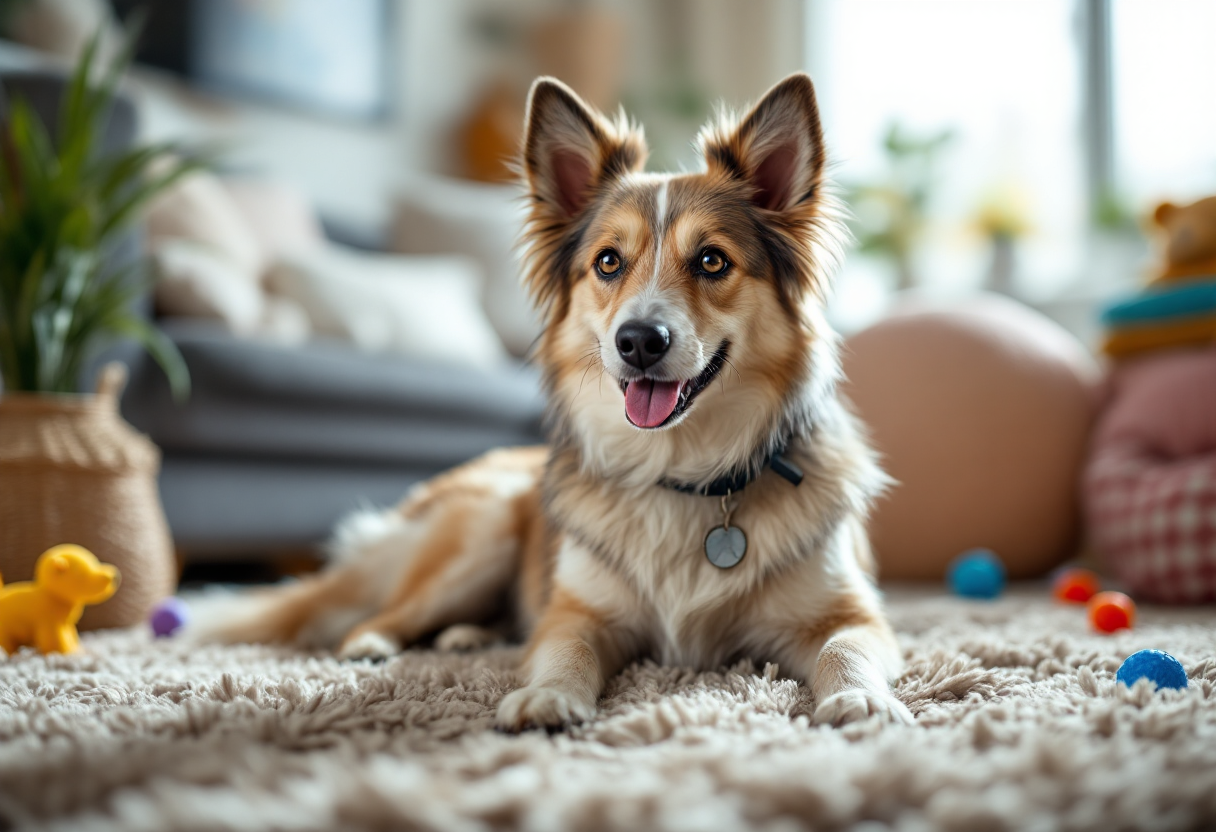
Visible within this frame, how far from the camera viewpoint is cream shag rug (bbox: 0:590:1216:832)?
84 centimetres

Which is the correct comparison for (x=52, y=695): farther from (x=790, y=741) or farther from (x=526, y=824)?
(x=790, y=741)

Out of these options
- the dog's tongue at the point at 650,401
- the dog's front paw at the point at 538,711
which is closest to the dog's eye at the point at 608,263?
the dog's tongue at the point at 650,401

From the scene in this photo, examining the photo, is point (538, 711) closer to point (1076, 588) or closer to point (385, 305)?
point (1076, 588)

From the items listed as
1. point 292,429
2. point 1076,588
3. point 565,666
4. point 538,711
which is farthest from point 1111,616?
point 292,429

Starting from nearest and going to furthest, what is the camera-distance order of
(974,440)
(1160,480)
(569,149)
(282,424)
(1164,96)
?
(569,149) → (1160,480) → (974,440) → (282,424) → (1164,96)

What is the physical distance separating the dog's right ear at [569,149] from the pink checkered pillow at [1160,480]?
1543 mm

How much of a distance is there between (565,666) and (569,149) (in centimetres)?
104

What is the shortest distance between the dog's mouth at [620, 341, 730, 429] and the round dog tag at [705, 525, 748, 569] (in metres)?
0.22

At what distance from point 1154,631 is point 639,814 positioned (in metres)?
1.48

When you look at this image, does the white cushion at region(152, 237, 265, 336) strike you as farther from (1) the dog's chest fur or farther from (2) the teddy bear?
(2) the teddy bear

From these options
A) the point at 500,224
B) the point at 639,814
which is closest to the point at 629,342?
the point at 639,814

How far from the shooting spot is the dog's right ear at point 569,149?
5.78ft

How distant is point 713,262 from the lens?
1.66 m

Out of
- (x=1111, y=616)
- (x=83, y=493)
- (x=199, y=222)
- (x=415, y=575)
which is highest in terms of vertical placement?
(x=199, y=222)
